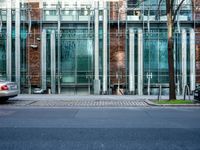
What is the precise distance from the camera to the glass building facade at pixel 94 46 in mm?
27203

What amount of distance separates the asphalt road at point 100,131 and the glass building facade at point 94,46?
11.8 meters

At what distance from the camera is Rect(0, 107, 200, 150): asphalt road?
9.11 m

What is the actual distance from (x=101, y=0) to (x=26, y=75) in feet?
21.4

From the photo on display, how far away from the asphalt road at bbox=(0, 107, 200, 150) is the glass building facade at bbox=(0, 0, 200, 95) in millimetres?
11825

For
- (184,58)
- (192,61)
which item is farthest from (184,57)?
(192,61)

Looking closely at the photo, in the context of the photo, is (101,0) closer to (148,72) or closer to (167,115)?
(148,72)

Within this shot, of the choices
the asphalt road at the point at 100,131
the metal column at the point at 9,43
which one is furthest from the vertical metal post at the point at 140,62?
the asphalt road at the point at 100,131

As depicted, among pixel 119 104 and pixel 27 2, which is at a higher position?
pixel 27 2

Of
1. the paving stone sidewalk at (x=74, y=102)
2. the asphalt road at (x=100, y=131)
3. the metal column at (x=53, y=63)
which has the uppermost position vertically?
the metal column at (x=53, y=63)

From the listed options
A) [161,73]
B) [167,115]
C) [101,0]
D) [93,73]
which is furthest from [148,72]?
[167,115]

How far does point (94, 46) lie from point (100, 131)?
16607mm

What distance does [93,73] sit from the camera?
27344 mm

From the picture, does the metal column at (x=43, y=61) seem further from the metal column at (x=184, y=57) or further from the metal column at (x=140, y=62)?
the metal column at (x=184, y=57)

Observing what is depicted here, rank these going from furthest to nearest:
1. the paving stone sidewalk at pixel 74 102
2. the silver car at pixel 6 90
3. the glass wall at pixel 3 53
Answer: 1. the glass wall at pixel 3 53
2. the silver car at pixel 6 90
3. the paving stone sidewalk at pixel 74 102
